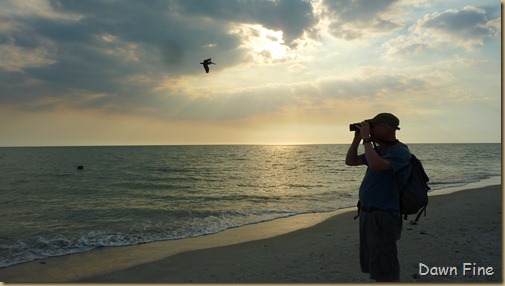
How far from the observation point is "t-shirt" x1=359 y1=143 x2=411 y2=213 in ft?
11.9

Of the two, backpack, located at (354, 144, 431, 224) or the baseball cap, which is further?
the baseball cap

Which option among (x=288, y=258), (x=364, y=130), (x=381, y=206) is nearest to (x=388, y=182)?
(x=381, y=206)

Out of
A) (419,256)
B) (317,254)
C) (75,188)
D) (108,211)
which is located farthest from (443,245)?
(75,188)

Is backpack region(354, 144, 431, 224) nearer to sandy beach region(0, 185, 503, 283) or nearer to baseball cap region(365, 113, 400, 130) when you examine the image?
baseball cap region(365, 113, 400, 130)

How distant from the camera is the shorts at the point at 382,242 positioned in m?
3.83

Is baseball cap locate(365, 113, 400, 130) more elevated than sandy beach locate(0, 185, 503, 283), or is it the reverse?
baseball cap locate(365, 113, 400, 130)

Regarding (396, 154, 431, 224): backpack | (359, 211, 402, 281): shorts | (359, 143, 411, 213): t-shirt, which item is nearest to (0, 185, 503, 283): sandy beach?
(359, 211, 402, 281): shorts

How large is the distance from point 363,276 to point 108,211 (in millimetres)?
15593

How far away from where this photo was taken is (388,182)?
384 centimetres

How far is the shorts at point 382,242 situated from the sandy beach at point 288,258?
8.96 feet

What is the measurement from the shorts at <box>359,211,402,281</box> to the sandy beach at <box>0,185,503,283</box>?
2.73 meters

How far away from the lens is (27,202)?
2214cm

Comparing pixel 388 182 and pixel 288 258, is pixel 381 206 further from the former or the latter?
pixel 288 258

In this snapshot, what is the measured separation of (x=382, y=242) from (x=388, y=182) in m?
0.68
